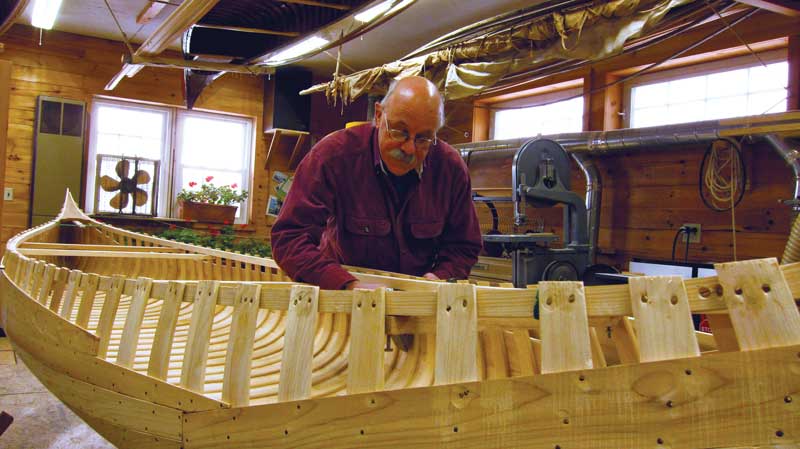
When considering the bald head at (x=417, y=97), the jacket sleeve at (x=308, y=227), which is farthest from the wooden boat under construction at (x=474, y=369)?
the bald head at (x=417, y=97)

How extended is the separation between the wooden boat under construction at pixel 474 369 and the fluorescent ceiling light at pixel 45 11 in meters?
5.01

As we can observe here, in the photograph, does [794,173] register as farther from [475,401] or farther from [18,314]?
[18,314]

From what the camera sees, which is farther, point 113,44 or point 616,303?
point 113,44

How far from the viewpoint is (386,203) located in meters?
2.77

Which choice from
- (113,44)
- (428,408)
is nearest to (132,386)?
(428,408)

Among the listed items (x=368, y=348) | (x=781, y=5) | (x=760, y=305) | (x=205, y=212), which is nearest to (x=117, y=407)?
(x=368, y=348)

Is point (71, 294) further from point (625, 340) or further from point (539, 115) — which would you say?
→ point (539, 115)

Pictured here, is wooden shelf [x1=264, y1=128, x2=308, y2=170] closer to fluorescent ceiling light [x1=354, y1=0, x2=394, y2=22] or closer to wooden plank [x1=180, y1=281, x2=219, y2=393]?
fluorescent ceiling light [x1=354, y1=0, x2=394, y2=22]

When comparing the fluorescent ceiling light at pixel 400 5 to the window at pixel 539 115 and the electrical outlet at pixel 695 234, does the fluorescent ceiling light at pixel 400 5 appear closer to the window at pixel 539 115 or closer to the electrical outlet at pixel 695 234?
the window at pixel 539 115

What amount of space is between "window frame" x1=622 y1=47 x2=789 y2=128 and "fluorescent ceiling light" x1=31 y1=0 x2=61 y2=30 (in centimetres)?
613

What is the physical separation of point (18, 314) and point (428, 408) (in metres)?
2.96

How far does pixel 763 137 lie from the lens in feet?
16.9

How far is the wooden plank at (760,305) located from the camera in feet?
4.37

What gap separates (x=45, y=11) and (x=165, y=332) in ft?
20.3
